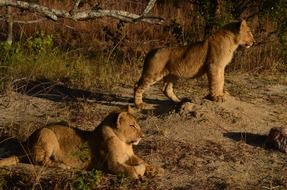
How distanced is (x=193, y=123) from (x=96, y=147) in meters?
2.19

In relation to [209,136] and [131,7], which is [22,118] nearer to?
[209,136]

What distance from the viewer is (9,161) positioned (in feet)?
26.8

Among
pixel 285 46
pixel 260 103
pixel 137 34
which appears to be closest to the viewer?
pixel 260 103

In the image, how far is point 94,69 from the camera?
13.3 m

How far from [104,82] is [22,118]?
94.3 inches

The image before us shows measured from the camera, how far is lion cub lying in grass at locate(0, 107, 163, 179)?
310 inches

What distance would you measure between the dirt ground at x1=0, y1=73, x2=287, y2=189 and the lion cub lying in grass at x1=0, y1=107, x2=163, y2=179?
410 millimetres

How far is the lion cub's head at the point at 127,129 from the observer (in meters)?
7.92

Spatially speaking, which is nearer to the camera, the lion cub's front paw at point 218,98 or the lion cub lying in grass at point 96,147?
Result: the lion cub lying in grass at point 96,147

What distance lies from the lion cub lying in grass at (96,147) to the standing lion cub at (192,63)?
2.73m

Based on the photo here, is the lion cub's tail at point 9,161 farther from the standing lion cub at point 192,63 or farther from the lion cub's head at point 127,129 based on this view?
the standing lion cub at point 192,63

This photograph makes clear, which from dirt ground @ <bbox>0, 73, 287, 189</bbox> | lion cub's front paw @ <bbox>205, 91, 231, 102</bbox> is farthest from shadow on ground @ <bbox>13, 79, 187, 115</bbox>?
lion cub's front paw @ <bbox>205, 91, 231, 102</bbox>

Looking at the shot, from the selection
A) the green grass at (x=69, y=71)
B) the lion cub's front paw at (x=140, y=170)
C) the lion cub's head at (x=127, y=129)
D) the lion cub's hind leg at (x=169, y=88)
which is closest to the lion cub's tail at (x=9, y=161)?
the lion cub's head at (x=127, y=129)

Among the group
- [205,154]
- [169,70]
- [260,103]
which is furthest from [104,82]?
[205,154]
